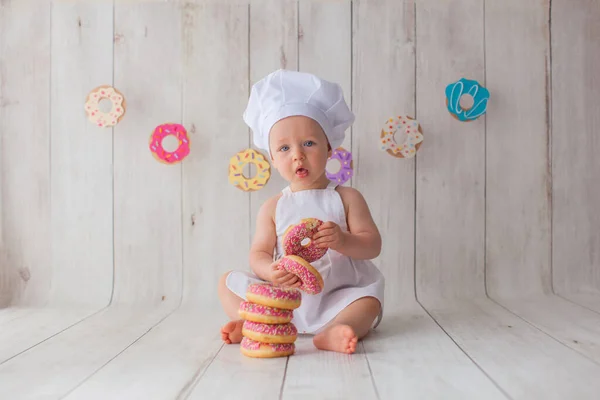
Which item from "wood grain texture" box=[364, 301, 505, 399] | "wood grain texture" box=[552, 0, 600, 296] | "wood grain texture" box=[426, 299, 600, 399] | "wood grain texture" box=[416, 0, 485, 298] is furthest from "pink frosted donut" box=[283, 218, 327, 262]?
"wood grain texture" box=[552, 0, 600, 296]

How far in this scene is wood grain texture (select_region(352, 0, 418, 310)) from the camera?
1.89 metres

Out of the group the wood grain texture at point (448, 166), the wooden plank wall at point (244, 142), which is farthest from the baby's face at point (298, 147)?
the wood grain texture at point (448, 166)

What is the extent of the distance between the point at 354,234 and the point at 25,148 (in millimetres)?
1100

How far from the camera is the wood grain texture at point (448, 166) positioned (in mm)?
1902

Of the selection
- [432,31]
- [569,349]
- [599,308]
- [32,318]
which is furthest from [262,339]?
[432,31]

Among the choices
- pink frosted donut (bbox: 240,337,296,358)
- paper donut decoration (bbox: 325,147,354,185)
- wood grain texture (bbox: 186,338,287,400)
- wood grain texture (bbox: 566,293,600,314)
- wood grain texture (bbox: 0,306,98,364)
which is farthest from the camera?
paper donut decoration (bbox: 325,147,354,185)

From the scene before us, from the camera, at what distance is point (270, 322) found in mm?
1213

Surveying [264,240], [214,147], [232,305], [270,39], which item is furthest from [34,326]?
[270,39]

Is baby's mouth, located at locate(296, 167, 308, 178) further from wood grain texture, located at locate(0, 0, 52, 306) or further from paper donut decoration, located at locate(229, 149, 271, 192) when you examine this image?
wood grain texture, located at locate(0, 0, 52, 306)

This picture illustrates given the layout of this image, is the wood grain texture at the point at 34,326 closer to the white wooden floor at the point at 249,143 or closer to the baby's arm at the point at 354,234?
the white wooden floor at the point at 249,143

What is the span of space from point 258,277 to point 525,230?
91 cm

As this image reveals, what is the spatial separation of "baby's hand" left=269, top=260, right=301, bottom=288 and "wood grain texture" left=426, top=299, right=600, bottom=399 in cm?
37

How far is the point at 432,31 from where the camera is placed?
6.29ft

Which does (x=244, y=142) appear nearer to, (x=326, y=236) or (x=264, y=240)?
(x=264, y=240)
